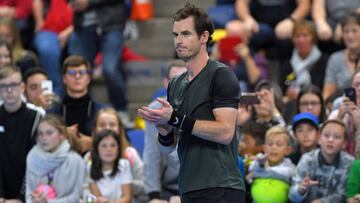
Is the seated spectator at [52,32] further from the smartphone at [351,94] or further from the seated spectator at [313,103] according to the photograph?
the smartphone at [351,94]

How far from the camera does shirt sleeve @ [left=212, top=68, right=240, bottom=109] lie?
5828 mm

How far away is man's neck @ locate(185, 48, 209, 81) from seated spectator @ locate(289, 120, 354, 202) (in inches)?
91.1

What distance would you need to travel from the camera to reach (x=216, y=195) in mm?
5863

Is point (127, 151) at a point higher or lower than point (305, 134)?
lower

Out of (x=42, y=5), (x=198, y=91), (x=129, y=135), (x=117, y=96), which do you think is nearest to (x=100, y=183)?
(x=129, y=135)

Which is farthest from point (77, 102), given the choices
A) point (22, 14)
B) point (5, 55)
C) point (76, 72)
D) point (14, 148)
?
point (22, 14)

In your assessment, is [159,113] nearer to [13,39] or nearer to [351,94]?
[351,94]

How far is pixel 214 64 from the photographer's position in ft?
19.5

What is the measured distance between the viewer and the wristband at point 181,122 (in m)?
5.72

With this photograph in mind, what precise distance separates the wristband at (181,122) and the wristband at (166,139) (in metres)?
0.35

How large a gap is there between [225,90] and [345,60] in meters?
4.20

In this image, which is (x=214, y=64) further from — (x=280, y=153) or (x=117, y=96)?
(x=117, y=96)

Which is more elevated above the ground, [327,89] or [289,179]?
[327,89]

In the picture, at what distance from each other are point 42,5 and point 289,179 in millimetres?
4606
